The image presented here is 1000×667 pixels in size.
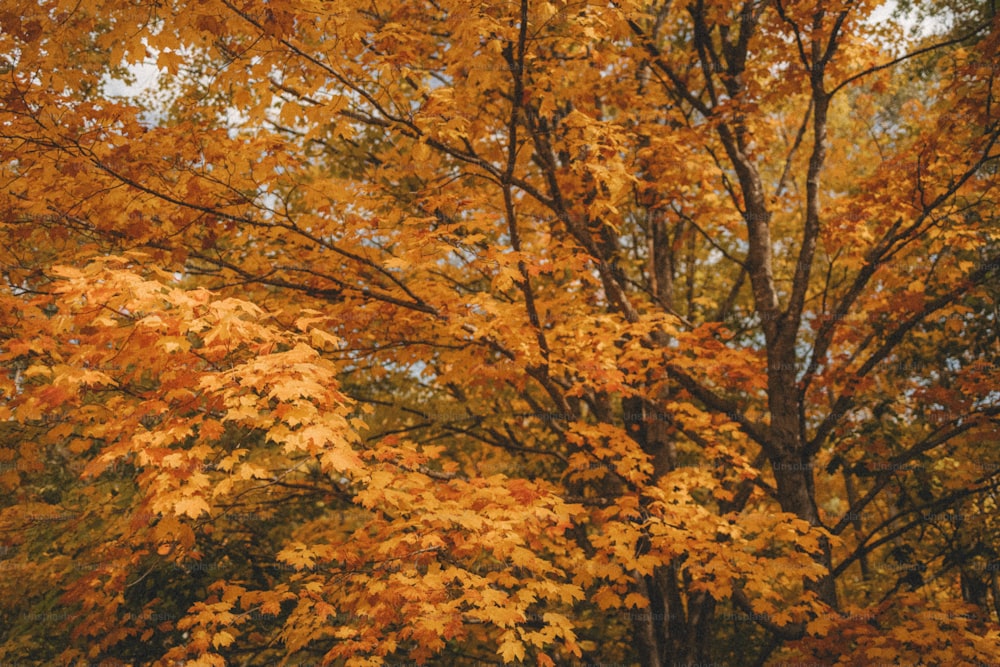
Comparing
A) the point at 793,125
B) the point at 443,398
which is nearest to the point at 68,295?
the point at 443,398

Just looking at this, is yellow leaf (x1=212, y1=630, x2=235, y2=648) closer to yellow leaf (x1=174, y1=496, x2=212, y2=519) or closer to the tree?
the tree

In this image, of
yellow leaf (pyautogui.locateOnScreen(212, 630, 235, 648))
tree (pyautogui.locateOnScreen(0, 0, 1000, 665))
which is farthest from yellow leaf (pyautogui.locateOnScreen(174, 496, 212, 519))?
yellow leaf (pyautogui.locateOnScreen(212, 630, 235, 648))

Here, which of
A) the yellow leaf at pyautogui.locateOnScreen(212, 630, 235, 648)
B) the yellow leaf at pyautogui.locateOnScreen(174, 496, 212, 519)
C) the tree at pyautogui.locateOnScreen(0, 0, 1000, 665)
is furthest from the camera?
the yellow leaf at pyautogui.locateOnScreen(212, 630, 235, 648)

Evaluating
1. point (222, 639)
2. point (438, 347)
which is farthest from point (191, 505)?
point (438, 347)

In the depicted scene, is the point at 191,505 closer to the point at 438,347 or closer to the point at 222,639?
the point at 222,639

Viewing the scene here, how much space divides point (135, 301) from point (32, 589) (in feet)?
21.0

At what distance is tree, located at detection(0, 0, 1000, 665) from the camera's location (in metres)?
4.28

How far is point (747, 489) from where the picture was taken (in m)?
7.71

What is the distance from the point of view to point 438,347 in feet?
22.1

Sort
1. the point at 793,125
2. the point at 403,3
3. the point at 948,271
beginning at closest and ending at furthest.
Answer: the point at 403,3
the point at 948,271
the point at 793,125

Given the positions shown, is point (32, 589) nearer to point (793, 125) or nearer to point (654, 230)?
point (654, 230)

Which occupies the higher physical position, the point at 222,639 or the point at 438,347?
the point at 438,347

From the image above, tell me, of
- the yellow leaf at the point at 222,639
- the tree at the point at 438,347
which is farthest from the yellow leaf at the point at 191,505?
the yellow leaf at the point at 222,639

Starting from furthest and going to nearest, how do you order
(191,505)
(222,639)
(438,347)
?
1. (438,347)
2. (222,639)
3. (191,505)
